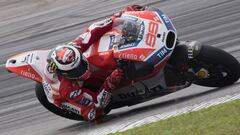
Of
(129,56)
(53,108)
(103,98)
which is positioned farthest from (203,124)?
(53,108)

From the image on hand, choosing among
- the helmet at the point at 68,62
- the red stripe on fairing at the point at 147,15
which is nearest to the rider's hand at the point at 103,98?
the helmet at the point at 68,62

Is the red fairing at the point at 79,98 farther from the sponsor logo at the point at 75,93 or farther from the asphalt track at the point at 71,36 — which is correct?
the asphalt track at the point at 71,36

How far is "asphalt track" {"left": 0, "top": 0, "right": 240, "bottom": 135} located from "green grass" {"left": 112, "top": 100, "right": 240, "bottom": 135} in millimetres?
980

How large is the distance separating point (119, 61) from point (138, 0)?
10.4 metres

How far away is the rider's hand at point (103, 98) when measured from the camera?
835 centimetres

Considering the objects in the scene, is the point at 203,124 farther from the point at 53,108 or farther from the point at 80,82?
the point at 53,108

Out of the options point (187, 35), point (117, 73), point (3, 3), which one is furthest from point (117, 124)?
point (3, 3)

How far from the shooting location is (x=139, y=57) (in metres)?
7.96

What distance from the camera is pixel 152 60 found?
7945 millimetres

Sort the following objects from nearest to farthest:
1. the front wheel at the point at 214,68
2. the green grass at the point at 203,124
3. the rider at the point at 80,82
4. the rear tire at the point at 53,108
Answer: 1. the green grass at the point at 203,124
2. the front wheel at the point at 214,68
3. the rider at the point at 80,82
4. the rear tire at the point at 53,108

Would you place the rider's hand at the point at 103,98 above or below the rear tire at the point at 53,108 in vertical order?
above

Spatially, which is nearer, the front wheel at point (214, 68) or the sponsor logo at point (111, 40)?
Answer: the front wheel at point (214, 68)

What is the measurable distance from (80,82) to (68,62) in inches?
21.4

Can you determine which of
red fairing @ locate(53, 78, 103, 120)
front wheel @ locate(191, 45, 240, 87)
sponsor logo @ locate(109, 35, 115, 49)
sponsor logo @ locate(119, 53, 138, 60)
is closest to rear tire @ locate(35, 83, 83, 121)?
red fairing @ locate(53, 78, 103, 120)
